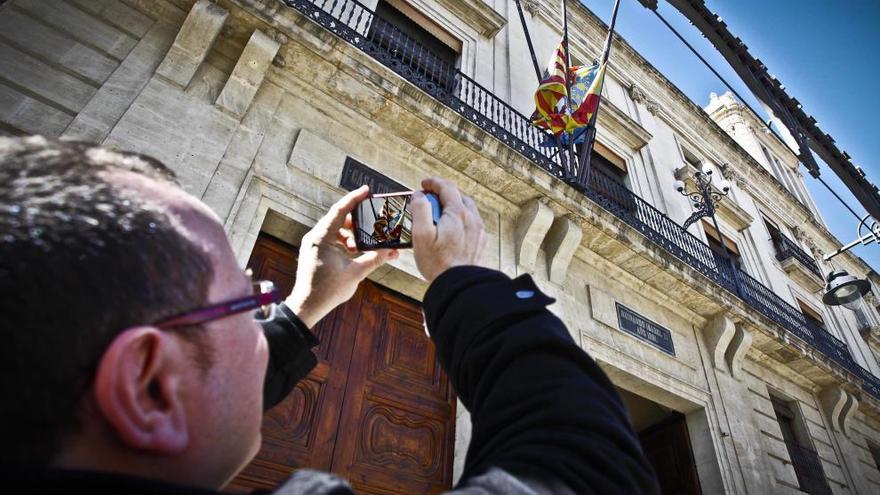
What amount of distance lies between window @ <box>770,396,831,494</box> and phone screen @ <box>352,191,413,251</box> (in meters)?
8.51

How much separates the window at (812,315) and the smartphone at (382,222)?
1475 cm

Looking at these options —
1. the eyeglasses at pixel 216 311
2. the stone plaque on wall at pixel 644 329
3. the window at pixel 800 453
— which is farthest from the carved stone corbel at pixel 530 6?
the eyeglasses at pixel 216 311

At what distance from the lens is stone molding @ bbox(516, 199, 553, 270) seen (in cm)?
538

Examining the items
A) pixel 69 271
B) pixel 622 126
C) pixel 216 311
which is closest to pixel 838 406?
pixel 622 126

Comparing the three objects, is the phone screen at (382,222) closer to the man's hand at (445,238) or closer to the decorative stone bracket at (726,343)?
the man's hand at (445,238)

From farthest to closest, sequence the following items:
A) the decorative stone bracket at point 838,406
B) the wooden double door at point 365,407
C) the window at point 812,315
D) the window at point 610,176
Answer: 1. the window at point 812,315
2. the decorative stone bracket at point 838,406
3. the window at point 610,176
4. the wooden double door at point 365,407

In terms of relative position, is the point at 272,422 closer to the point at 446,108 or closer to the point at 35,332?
the point at 35,332

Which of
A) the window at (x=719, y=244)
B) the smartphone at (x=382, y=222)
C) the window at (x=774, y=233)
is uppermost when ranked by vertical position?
the window at (x=774, y=233)

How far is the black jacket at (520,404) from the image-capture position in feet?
1.93

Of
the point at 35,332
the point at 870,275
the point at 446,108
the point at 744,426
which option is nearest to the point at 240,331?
the point at 35,332

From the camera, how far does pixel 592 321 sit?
5664 millimetres

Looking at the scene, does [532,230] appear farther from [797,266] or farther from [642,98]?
[797,266]

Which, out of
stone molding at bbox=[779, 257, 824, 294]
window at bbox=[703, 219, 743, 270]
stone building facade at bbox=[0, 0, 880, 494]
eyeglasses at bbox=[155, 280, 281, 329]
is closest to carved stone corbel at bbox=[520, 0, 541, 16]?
stone building facade at bbox=[0, 0, 880, 494]

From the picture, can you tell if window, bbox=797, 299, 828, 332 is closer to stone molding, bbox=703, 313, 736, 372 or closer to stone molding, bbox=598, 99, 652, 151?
stone molding, bbox=598, 99, 652, 151
